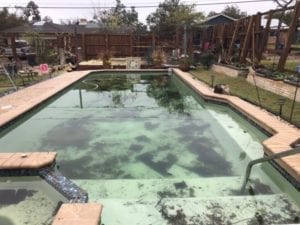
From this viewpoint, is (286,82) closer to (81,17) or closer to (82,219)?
(82,219)

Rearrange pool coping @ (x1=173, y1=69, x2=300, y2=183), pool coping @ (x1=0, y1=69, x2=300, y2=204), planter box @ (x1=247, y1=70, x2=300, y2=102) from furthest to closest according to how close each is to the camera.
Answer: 1. planter box @ (x1=247, y1=70, x2=300, y2=102)
2. pool coping @ (x1=0, y1=69, x2=300, y2=204)
3. pool coping @ (x1=173, y1=69, x2=300, y2=183)

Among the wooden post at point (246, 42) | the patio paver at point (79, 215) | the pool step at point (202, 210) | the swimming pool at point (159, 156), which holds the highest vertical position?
the wooden post at point (246, 42)

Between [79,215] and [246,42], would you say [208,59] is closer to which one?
[246,42]

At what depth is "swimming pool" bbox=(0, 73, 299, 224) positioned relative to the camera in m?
3.08

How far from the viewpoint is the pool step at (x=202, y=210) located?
2889 mm

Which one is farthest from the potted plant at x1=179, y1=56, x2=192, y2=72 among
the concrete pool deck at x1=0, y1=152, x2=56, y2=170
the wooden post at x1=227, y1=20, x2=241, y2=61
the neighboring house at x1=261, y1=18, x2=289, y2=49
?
the concrete pool deck at x1=0, y1=152, x2=56, y2=170

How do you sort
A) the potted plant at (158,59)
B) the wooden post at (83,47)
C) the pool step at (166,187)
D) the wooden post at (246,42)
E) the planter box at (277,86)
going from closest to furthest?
1. the pool step at (166,187)
2. the planter box at (277,86)
3. the wooden post at (246,42)
4. the potted plant at (158,59)
5. the wooden post at (83,47)

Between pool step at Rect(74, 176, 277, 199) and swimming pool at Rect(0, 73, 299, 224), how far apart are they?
11 mm

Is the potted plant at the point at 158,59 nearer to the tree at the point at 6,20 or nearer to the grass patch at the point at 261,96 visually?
the grass patch at the point at 261,96

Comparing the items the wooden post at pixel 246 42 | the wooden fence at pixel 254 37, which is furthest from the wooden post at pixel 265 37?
the wooden post at pixel 246 42

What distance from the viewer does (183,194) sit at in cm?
350

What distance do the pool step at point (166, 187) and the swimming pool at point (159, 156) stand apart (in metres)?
0.01

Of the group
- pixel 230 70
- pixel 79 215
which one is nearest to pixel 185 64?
pixel 230 70

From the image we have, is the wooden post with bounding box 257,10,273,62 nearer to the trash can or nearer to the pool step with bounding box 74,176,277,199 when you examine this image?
the pool step with bounding box 74,176,277,199
